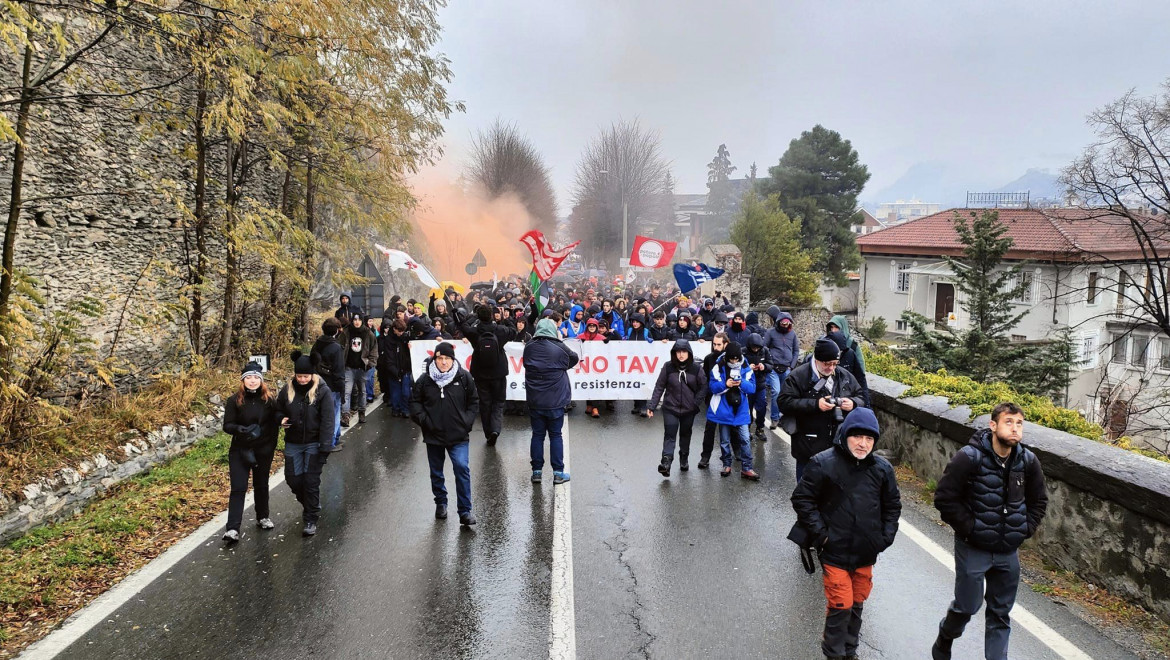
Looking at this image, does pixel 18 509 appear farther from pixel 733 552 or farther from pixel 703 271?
pixel 703 271

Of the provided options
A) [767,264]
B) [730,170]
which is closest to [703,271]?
[767,264]

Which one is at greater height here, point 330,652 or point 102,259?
point 102,259

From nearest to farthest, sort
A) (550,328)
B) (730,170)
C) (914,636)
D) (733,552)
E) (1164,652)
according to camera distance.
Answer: (1164,652) → (914,636) → (733,552) → (550,328) → (730,170)

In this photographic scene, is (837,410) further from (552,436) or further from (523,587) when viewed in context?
(552,436)

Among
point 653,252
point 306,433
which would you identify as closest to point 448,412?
point 306,433

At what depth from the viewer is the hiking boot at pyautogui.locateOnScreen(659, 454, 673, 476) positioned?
8.34 meters

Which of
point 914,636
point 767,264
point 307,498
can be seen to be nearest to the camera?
point 914,636

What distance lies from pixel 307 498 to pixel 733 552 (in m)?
4.01

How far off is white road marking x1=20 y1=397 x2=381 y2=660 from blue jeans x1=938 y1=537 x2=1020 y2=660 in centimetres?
583

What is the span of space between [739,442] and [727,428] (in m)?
0.23

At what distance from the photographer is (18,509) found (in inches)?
244

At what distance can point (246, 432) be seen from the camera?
643cm

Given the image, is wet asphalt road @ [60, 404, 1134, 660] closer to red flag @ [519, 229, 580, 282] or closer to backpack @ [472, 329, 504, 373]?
backpack @ [472, 329, 504, 373]

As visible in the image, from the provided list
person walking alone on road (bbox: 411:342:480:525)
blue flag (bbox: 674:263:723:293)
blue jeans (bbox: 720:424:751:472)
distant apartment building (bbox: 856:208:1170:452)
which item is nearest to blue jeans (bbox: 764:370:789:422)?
blue jeans (bbox: 720:424:751:472)
